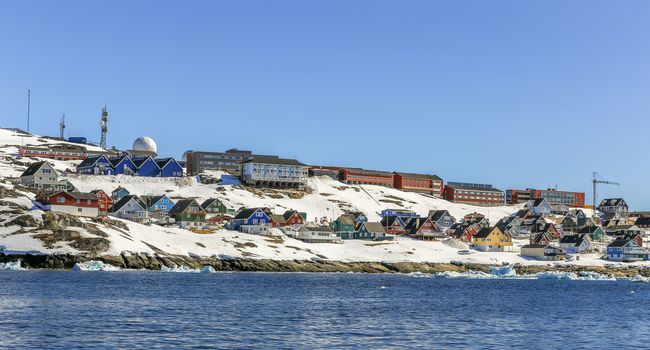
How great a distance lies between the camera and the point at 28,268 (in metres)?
114

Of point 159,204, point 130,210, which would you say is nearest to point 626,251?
point 159,204

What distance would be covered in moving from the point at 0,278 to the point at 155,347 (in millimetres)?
55829

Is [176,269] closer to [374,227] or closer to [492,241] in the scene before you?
[374,227]

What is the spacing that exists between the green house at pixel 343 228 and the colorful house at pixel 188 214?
29.1 m

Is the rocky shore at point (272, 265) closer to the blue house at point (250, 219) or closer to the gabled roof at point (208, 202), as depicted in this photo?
the blue house at point (250, 219)

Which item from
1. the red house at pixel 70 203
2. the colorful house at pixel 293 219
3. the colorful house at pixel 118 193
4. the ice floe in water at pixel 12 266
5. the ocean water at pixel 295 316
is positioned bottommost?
the ice floe in water at pixel 12 266

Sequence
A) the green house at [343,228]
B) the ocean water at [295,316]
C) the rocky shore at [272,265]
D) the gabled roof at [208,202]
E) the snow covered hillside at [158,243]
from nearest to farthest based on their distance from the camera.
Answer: the ocean water at [295,316] < the rocky shore at [272,265] < the snow covered hillside at [158,243] < the green house at [343,228] < the gabled roof at [208,202]

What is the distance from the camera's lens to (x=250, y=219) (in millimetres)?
164500

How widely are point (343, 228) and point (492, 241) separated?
33.1m

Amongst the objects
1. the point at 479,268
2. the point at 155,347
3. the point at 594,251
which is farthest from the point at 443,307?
the point at 594,251

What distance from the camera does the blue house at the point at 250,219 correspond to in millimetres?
164500

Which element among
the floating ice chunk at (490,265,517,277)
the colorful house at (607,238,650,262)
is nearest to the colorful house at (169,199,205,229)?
the floating ice chunk at (490,265,517,277)

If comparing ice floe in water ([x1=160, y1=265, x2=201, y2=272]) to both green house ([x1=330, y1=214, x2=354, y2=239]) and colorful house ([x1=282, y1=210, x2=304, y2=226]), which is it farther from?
green house ([x1=330, y1=214, x2=354, y2=239])

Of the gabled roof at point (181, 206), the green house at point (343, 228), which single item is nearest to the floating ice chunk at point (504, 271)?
the green house at point (343, 228)
